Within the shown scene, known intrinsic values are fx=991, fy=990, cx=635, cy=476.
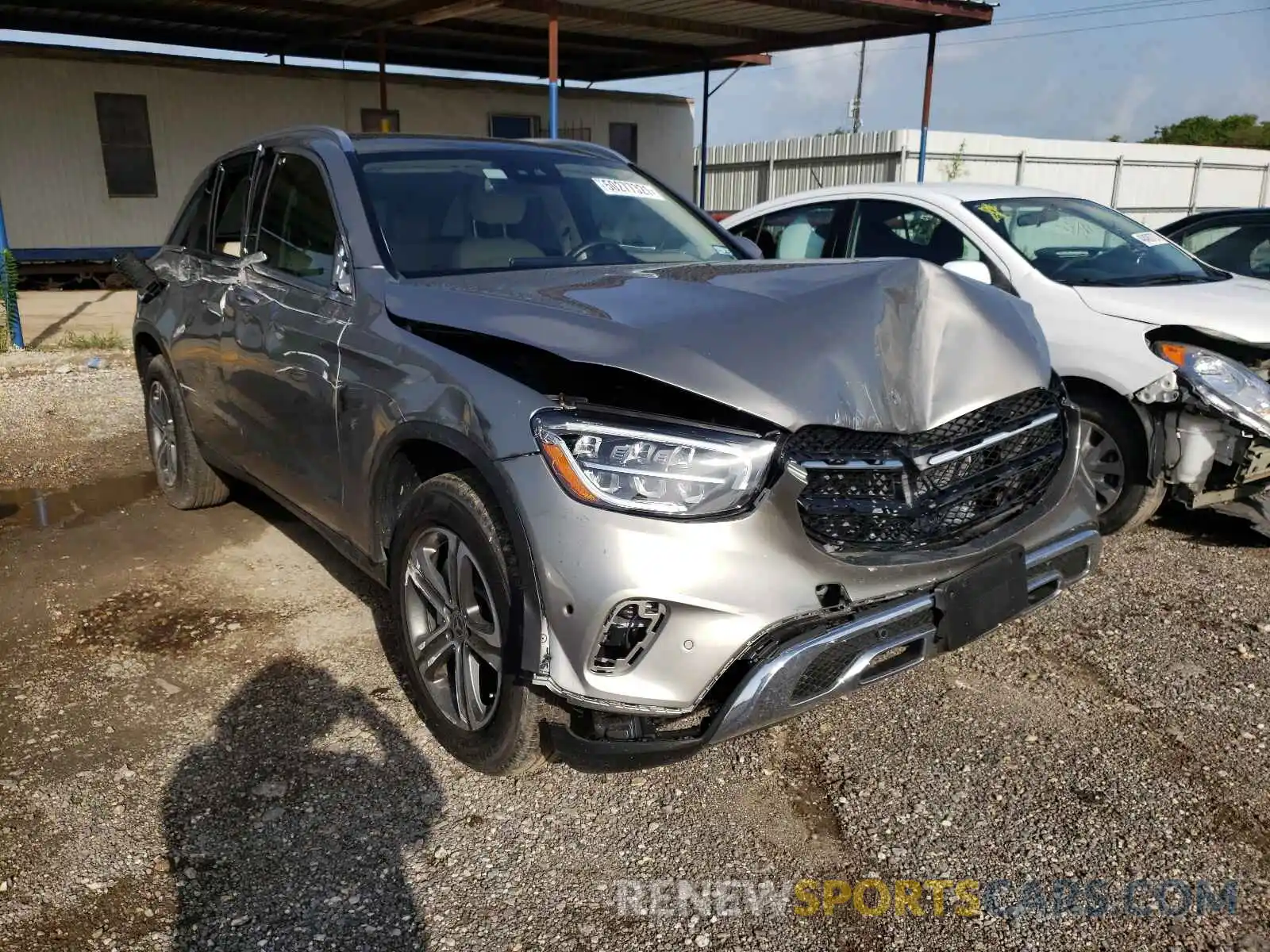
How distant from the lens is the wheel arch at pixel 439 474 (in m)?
2.37

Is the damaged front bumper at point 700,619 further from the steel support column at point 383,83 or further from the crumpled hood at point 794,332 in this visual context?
the steel support column at point 383,83

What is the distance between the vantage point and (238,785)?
287 cm

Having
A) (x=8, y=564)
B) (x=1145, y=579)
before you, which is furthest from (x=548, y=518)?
(x=8, y=564)

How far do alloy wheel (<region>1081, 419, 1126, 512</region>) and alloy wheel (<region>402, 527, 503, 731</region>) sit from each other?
316 centimetres

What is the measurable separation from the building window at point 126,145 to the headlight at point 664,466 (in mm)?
17281

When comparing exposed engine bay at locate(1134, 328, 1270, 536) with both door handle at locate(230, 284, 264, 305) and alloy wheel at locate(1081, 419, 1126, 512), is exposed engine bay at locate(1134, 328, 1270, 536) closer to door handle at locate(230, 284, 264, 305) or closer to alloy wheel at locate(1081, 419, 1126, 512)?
alloy wheel at locate(1081, 419, 1126, 512)

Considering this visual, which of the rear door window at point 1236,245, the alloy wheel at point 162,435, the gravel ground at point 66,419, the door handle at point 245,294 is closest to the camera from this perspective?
the door handle at point 245,294

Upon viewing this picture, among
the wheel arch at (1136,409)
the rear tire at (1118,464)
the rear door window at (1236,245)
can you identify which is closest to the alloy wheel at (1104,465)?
the rear tire at (1118,464)

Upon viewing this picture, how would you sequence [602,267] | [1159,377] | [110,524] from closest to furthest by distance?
[602,267] → [1159,377] → [110,524]

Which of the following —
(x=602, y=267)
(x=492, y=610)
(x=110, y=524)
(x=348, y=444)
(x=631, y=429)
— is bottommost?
(x=110, y=524)

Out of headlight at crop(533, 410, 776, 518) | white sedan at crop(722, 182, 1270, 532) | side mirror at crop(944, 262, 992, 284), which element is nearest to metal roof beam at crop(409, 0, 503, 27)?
white sedan at crop(722, 182, 1270, 532)

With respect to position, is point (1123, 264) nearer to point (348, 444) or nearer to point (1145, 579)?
point (1145, 579)

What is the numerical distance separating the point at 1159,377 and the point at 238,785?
3982 millimetres

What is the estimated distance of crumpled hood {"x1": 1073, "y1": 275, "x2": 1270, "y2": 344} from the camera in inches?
176
